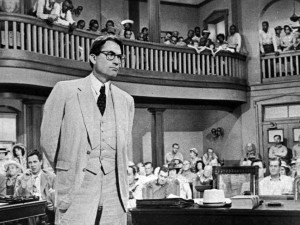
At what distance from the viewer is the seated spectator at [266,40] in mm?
14688

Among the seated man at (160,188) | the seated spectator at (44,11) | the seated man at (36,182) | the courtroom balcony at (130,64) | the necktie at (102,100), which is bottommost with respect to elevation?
the seated man at (160,188)

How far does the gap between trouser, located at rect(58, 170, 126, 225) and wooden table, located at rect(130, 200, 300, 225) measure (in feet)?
3.69

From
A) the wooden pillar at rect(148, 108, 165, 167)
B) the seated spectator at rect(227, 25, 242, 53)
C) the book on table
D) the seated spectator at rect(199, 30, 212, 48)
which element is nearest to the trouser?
the book on table

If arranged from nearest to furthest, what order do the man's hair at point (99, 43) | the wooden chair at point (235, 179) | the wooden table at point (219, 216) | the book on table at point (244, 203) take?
the man's hair at point (99, 43) → the wooden table at point (219, 216) → the book on table at point (244, 203) → the wooden chair at point (235, 179)

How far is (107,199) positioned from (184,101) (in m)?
12.2

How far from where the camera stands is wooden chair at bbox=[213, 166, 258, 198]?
4844 mm

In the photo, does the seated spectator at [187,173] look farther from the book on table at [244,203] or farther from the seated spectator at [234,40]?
the book on table at [244,203]

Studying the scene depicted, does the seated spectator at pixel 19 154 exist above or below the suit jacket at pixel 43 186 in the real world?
above

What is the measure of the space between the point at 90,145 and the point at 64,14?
30.9 ft

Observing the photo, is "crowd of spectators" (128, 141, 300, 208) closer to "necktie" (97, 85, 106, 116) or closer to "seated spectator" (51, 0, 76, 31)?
"necktie" (97, 85, 106, 116)

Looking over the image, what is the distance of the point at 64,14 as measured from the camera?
1163 centimetres

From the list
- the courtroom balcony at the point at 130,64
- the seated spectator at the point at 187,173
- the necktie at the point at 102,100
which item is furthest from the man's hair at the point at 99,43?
the seated spectator at the point at 187,173

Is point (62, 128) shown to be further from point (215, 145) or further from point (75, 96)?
point (215, 145)

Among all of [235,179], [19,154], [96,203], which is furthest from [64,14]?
[96,203]
